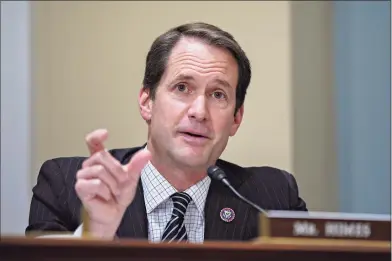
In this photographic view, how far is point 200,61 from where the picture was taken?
178 cm

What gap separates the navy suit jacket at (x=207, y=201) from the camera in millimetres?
1643

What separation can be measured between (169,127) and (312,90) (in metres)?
0.99

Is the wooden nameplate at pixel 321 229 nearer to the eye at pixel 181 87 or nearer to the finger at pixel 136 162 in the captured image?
the finger at pixel 136 162

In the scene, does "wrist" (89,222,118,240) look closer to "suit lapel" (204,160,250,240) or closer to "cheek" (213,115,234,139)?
"suit lapel" (204,160,250,240)

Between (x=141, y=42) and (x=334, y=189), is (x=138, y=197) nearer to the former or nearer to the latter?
(x=141, y=42)

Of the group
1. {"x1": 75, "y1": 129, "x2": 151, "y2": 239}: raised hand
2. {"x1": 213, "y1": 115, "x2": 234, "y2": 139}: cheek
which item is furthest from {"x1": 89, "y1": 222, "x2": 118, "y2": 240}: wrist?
{"x1": 213, "y1": 115, "x2": 234, "y2": 139}: cheek

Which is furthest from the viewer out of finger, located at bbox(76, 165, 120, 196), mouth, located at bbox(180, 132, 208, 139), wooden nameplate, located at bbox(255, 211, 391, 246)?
mouth, located at bbox(180, 132, 208, 139)

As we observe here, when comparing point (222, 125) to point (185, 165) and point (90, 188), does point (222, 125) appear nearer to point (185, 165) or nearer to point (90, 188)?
point (185, 165)

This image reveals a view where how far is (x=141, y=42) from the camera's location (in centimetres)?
243

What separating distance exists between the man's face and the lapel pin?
→ 0.46 feet

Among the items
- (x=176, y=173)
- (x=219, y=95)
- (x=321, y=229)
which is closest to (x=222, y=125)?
(x=219, y=95)

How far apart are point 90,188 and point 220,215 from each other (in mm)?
553

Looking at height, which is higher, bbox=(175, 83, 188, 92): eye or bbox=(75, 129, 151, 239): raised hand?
bbox=(175, 83, 188, 92): eye

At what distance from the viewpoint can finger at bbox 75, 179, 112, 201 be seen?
1.29 meters
